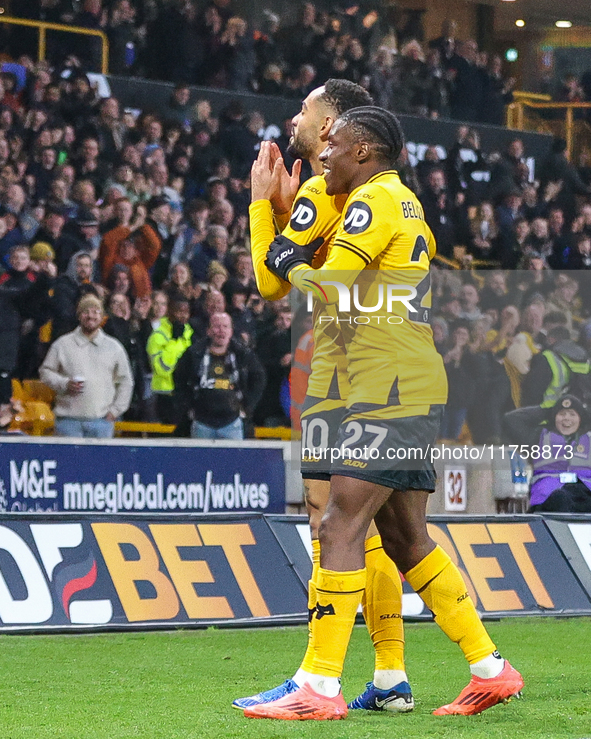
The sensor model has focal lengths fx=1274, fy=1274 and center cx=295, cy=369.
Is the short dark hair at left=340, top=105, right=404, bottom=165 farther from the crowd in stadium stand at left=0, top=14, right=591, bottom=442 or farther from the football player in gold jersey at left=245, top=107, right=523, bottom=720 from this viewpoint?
the crowd in stadium stand at left=0, top=14, right=591, bottom=442

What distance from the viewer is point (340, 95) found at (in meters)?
4.96

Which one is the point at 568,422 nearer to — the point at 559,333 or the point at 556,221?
the point at 559,333

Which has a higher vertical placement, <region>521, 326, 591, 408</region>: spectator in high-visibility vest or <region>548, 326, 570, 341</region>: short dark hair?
<region>548, 326, 570, 341</region>: short dark hair

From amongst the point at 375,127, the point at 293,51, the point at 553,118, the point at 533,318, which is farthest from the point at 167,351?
the point at 553,118

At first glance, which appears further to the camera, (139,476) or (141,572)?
(139,476)

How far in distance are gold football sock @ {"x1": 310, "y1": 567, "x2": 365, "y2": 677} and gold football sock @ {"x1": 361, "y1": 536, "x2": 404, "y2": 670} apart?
1.32ft

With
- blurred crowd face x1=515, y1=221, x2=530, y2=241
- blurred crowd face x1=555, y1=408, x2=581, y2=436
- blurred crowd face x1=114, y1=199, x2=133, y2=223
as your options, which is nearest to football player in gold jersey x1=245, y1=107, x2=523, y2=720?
blurred crowd face x1=555, y1=408, x2=581, y2=436

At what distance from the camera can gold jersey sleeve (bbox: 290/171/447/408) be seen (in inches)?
170

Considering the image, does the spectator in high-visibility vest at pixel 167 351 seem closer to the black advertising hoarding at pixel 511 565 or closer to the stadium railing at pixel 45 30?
the black advertising hoarding at pixel 511 565

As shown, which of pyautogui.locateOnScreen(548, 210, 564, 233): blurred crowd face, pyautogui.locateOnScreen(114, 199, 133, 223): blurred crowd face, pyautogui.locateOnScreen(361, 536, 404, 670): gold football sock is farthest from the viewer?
pyautogui.locateOnScreen(548, 210, 564, 233): blurred crowd face

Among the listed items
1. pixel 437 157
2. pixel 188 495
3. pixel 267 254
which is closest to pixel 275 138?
pixel 437 157

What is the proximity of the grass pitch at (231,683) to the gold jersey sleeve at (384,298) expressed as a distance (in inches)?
44.3

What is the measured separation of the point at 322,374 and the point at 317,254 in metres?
0.46

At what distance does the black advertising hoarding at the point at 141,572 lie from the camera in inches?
293
